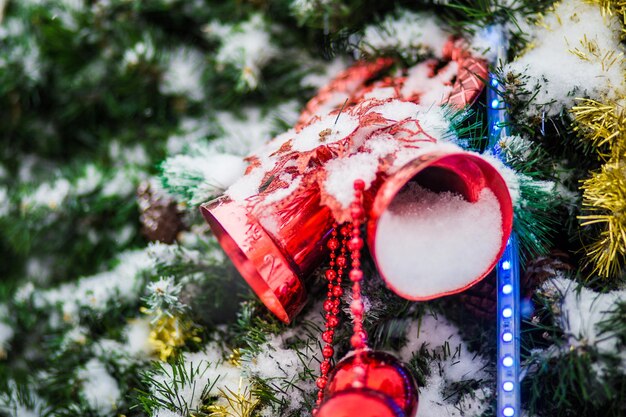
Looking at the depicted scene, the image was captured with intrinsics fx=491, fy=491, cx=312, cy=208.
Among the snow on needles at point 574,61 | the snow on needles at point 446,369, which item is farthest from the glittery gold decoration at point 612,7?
the snow on needles at point 446,369

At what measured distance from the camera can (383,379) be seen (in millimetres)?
371

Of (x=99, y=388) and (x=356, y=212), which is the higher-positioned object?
(x=356, y=212)

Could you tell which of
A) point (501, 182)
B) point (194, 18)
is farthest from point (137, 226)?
point (501, 182)

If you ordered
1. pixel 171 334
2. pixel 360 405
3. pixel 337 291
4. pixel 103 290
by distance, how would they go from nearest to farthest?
pixel 360 405 → pixel 337 291 → pixel 171 334 → pixel 103 290

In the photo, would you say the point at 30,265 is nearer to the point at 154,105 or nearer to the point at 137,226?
the point at 137,226

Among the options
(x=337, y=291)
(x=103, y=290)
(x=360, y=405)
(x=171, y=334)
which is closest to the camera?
(x=360, y=405)

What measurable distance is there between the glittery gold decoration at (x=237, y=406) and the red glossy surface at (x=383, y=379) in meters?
0.11

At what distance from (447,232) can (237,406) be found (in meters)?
0.26

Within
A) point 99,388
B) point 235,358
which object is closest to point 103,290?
point 99,388

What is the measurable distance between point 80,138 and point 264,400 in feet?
1.90

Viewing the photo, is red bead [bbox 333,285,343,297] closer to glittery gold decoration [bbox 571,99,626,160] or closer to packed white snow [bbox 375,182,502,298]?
packed white snow [bbox 375,182,502,298]

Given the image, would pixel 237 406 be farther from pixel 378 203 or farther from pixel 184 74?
pixel 184 74

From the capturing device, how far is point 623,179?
0.40m

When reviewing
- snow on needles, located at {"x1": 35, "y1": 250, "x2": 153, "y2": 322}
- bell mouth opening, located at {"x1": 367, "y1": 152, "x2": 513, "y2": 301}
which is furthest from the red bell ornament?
snow on needles, located at {"x1": 35, "y1": 250, "x2": 153, "y2": 322}
